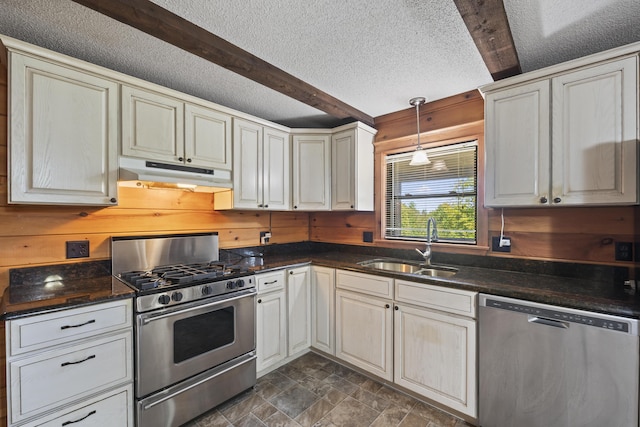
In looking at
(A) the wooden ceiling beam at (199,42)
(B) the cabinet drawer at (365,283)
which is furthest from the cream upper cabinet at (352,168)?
(B) the cabinet drawer at (365,283)

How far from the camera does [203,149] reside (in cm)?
222

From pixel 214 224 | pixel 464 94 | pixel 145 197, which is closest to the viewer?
pixel 145 197

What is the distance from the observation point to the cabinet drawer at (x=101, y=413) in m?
1.39

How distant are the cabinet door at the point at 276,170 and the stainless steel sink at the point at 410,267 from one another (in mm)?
1009

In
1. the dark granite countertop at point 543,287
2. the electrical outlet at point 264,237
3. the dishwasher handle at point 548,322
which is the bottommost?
the dishwasher handle at point 548,322

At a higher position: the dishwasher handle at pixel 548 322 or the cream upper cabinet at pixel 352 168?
the cream upper cabinet at pixel 352 168

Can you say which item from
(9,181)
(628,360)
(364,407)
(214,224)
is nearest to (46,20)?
(9,181)

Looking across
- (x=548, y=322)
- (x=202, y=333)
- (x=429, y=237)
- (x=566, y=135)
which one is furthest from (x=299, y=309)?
(x=566, y=135)

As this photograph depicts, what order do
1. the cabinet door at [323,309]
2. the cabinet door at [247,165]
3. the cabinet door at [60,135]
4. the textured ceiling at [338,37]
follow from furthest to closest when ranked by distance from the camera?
1. the cabinet door at [323,309]
2. the cabinet door at [247,165]
3. the cabinet door at [60,135]
4. the textured ceiling at [338,37]

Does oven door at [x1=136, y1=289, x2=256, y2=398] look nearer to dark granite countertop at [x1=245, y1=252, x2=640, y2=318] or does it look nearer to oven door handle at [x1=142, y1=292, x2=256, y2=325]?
oven door handle at [x1=142, y1=292, x2=256, y2=325]

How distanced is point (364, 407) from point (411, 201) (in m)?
1.82

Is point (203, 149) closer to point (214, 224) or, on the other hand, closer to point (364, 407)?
point (214, 224)

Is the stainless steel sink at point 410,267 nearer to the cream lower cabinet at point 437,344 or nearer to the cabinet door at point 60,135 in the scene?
the cream lower cabinet at point 437,344

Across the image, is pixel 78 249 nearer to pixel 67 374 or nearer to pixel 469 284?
pixel 67 374
